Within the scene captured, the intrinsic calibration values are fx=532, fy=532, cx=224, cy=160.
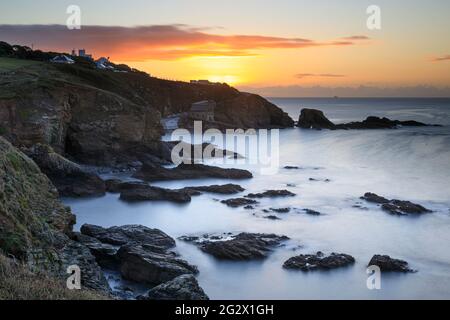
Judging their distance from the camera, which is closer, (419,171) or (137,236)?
(137,236)

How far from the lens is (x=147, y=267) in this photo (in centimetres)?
1855

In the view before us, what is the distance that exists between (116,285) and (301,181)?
27.6m

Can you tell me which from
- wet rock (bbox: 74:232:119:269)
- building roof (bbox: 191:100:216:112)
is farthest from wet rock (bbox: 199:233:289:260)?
building roof (bbox: 191:100:216:112)

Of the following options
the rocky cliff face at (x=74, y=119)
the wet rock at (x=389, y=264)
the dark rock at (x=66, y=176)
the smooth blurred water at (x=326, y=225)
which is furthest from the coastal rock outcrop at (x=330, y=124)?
the wet rock at (x=389, y=264)

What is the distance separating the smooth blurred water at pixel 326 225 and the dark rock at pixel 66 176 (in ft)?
4.51

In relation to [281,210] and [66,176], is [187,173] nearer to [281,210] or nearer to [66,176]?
[66,176]

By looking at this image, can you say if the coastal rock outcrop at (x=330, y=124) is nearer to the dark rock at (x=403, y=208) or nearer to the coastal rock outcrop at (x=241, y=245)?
the dark rock at (x=403, y=208)

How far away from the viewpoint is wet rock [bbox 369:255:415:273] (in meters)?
21.6

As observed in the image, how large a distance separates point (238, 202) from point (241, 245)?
1000cm

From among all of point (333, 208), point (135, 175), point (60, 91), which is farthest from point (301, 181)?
point (60, 91)

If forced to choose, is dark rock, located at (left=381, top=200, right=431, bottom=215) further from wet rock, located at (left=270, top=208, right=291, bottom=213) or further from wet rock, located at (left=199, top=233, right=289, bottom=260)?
wet rock, located at (left=199, top=233, right=289, bottom=260)

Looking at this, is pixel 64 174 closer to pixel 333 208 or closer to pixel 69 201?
pixel 69 201

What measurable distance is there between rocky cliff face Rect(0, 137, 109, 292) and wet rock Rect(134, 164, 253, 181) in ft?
70.9

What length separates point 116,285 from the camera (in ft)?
59.1
